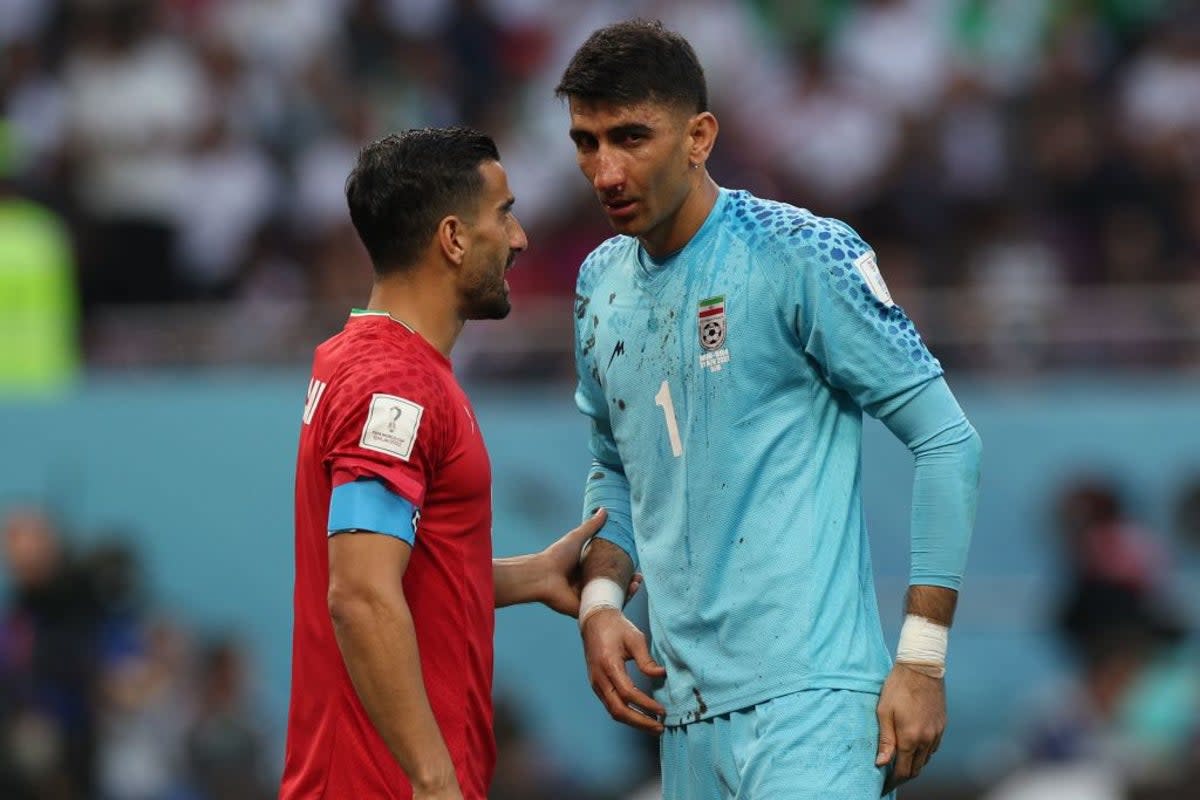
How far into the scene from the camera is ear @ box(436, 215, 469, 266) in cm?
461

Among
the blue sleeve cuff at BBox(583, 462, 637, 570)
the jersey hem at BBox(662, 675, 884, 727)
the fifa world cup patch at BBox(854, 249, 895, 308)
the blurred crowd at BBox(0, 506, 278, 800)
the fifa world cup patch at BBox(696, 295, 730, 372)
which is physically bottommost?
the blurred crowd at BBox(0, 506, 278, 800)

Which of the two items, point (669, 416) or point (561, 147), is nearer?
point (669, 416)

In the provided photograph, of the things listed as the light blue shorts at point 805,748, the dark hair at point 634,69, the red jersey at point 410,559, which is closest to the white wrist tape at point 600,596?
the red jersey at point 410,559

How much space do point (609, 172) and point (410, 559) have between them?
3.06 feet

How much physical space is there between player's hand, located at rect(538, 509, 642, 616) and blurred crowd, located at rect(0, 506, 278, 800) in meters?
5.40

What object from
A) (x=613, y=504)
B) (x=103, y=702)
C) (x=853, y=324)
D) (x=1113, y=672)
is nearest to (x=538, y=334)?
(x=103, y=702)

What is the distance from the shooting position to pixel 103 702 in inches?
416

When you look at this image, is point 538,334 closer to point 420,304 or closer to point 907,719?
point 420,304

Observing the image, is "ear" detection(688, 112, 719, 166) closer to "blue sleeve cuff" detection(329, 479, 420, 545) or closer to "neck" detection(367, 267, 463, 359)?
"neck" detection(367, 267, 463, 359)

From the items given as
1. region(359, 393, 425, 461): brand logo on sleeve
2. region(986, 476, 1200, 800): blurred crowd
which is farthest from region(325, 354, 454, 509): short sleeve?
region(986, 476, 1200, 800): blurred crowd

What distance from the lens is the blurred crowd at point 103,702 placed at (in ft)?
33.8

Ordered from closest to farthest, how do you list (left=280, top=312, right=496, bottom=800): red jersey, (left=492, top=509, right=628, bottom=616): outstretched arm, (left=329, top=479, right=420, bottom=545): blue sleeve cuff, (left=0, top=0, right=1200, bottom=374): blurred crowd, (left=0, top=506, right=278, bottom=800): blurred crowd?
(left=329, top=479, right=420, bottom=545): blue sleeve cuff < (left=280, top=312, right=496, bottom=800): red jersey < (left=492, top=509, right=628, bottom=616): outstretched arm < (left=0, top=506, right=278, bottom=800): blurred crowd < (left=0, top=0, right=1200, bottom=374): blurred crowd

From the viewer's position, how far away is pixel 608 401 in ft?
16.0

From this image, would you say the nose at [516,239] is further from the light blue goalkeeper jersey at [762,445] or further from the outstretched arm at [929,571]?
the outstretched arm at [929,571]
